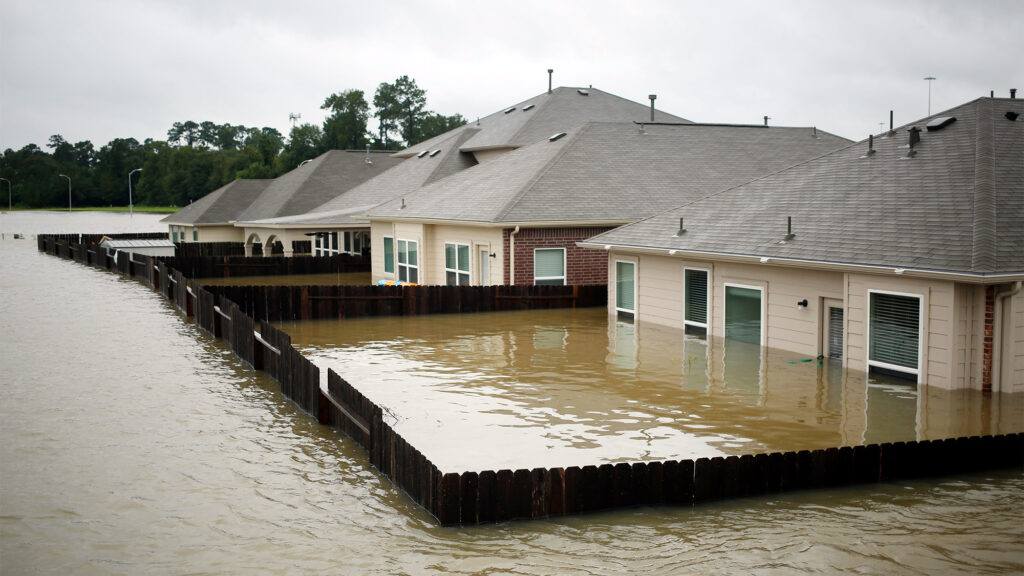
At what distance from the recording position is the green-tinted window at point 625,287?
26.5 m

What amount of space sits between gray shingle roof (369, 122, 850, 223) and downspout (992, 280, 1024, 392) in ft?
51.0

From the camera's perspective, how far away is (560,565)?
9094mm

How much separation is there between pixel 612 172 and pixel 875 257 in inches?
668

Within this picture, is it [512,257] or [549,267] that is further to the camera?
[549,267]

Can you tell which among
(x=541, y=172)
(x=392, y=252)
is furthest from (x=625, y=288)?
(x=392, y=252)

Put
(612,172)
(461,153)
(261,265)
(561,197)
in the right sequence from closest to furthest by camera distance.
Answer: (561,197) → (612,172) → (261,265) → (461,153)

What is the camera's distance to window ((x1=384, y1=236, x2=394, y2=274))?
127 ft

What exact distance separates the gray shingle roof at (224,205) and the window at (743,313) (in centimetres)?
4385

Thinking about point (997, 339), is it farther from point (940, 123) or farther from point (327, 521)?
point (327, 521)

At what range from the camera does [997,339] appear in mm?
16094

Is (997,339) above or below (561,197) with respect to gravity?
below

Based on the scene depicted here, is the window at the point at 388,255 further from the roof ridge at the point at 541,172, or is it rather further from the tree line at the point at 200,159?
the tree line at the point at 200,159

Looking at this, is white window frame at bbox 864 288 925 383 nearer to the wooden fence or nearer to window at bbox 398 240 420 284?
window at bbox 398 240 420 284

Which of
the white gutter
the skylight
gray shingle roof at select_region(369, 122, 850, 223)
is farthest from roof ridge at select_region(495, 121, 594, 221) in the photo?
the skylight
